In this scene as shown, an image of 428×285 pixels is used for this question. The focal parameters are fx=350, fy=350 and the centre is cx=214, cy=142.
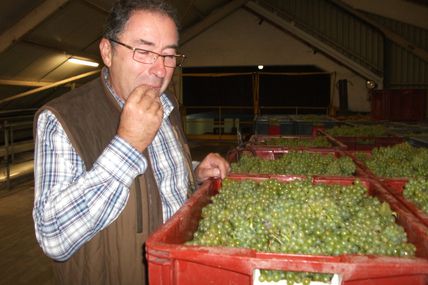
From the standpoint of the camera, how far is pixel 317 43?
12.9 meters

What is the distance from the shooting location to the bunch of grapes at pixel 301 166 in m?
2.46

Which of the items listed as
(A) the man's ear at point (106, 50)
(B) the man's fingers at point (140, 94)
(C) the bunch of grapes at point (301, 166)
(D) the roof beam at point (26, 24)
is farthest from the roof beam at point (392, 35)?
(B) the man's fingers at point (140, 94)

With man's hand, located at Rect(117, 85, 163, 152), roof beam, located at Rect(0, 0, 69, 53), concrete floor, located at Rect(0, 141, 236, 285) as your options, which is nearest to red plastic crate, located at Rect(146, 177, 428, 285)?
→ man's hand, located at Rect(117, 85, 163, 152)

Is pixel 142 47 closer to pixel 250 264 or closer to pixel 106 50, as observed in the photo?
pixel 106 50

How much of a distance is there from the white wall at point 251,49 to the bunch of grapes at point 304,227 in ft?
42.4

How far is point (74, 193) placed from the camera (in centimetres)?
109

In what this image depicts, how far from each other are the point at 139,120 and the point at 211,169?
0.95m

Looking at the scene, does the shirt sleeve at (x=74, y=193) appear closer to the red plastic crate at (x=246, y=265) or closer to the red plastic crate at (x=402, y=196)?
the red plastic crate at (x=246, y=265)

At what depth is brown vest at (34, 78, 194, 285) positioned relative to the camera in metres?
1.28

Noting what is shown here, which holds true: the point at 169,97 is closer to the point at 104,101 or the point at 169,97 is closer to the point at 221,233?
the point at 104,101

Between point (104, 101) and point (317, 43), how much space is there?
1276 cm

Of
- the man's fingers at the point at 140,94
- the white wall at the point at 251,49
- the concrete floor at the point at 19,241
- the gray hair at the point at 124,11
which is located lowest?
the concrete floor at the point at 19,241

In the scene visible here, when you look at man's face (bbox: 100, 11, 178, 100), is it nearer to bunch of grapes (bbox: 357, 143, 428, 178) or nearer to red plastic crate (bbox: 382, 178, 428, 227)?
red plastic crate (bbox: 382, 178, 428, 227)

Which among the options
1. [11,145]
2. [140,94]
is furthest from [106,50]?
[11,145]
